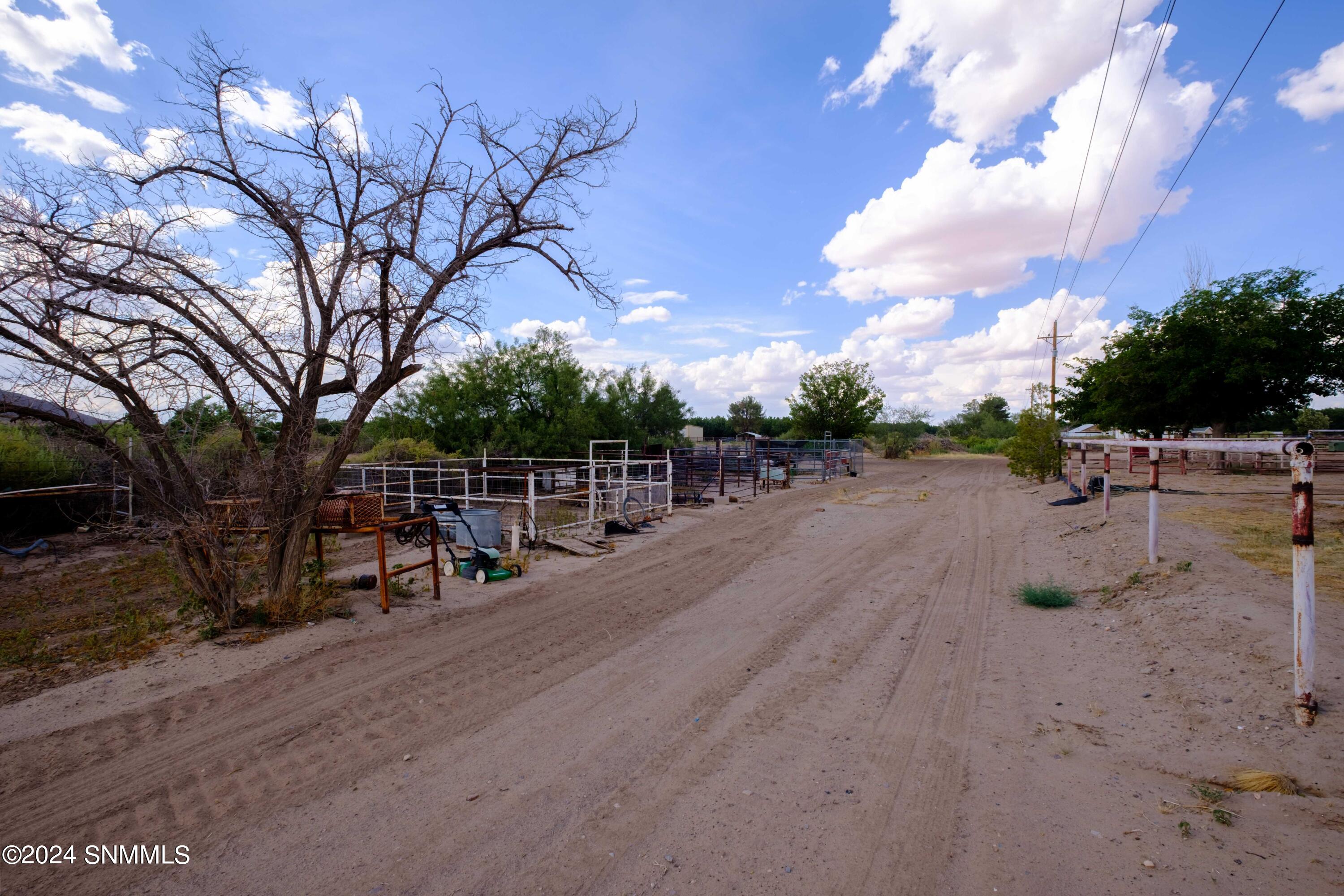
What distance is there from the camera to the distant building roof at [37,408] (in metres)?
5.46

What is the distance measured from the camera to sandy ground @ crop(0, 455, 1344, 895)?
298 cm

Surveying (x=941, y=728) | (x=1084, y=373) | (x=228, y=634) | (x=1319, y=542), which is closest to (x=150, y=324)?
(x=228, y=634)

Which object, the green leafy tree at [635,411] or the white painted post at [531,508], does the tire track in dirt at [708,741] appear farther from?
the green leafy tree at [635,411]

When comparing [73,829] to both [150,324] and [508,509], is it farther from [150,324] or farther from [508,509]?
[508,509]

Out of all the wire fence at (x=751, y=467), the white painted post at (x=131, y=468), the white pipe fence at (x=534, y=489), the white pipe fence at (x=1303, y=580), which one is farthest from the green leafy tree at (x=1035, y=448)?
the white painted post at (x=131, y=468)

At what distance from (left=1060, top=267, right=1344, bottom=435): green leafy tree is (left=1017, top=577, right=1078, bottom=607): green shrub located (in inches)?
773

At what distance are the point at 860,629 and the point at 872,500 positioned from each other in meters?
14.4

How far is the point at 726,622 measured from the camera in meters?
7.25

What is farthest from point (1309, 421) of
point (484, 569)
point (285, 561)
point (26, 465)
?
point (26, 465)

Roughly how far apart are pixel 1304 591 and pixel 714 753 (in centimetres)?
375

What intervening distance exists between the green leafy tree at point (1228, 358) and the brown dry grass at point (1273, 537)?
1121 centimetres

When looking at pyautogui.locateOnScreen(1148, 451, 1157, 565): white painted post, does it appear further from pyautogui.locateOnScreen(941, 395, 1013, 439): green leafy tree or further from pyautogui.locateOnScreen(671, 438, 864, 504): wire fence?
pyautogui.locateOnScreen(941, 395, 1013, 439): green leafy tree

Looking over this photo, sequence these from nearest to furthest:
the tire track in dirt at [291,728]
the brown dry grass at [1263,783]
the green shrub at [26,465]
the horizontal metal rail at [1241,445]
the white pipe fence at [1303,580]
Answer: the brown dry grass at [1263,783] → the tire track in dirt at [291,728] → the white pipe fence at [1303,580] → the horizontal metal rail at [1241,445] → the green shrub at [26,465]

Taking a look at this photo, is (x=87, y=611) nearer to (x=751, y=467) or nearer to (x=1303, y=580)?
(x=1303, y=580)
